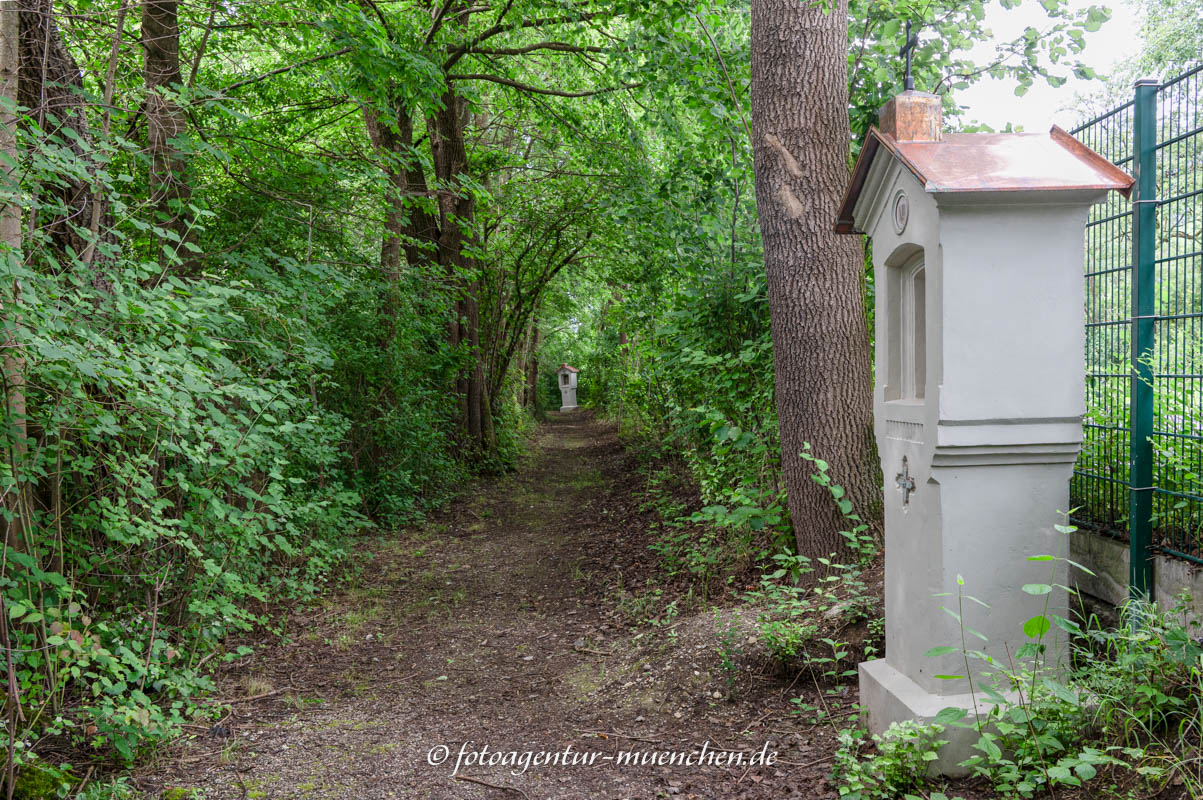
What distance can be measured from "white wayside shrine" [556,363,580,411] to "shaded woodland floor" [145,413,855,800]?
33512mm

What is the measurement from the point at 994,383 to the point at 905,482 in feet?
1.83

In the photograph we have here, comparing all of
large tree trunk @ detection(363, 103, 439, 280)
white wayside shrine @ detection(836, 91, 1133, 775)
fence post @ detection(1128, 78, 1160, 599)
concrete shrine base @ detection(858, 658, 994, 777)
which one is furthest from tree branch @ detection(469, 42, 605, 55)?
concrete shrine base @ detection(858, 658, 994, 777)

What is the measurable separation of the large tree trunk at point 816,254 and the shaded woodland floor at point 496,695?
1.26 metres

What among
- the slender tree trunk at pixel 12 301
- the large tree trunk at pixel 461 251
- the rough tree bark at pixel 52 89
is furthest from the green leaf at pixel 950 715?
the large tree trunk at pixel 461 251

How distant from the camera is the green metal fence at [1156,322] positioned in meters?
2.82

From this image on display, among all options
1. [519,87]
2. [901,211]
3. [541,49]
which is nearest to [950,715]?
[901,211]

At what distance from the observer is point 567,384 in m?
41.7

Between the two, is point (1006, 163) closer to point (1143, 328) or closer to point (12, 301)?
point (1143, 328)

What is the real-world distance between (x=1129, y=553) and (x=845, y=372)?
6.86 ft

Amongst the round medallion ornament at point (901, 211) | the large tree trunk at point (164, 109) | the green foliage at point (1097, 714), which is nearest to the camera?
the green foliage at point (1097, 714)

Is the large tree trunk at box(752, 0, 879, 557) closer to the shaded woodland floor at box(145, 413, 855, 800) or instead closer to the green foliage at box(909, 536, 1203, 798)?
the shaded woodland floor at box(145, 413, 855, 800)

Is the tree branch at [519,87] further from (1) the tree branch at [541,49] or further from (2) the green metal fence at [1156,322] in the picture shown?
(2) the green metal fence at [1156,322]

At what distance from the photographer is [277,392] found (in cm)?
427

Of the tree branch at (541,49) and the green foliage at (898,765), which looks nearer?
the green foliage at (898,765)
